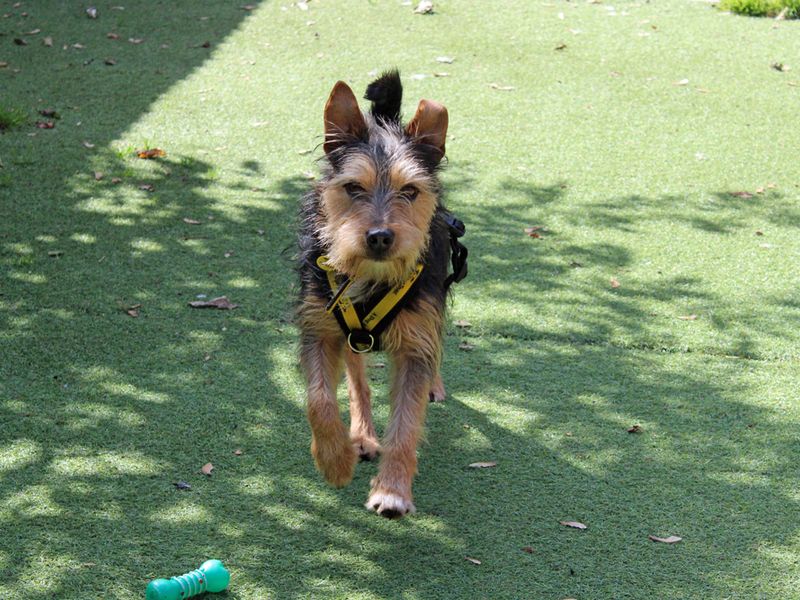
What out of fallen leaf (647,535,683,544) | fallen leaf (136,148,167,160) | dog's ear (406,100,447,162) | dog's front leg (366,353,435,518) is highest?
dog's ear (406,100,447,162)

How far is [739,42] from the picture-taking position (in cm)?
1102

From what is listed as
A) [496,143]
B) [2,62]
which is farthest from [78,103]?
[496,143]

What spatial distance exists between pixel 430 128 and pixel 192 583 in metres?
1.93

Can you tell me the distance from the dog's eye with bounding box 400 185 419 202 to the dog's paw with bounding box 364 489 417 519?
1.13 metres

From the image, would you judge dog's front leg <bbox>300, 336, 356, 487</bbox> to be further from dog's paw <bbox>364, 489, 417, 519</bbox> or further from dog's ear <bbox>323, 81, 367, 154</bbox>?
dog's ear <bbox>323, 81, 367, 154</bbox>

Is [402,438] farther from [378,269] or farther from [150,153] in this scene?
[150,153]

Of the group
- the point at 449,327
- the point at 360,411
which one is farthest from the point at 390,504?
the point at 449,327

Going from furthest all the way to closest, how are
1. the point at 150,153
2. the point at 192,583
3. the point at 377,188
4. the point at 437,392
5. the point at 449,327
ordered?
the point at 150,153 < the point at 449,327 < the point at 437,392 < the point at 377,188 < the point at 192,583

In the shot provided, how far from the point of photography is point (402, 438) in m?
3.99

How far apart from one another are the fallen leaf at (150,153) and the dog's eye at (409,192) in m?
4.39

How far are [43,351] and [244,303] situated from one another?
1157 mm

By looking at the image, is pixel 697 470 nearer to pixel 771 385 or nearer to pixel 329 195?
pixel 771 385

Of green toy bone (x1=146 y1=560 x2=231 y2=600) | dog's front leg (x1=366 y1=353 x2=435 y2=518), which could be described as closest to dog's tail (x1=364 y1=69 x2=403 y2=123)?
dog's front leg (x1=366 y1=353 x2=435 y2=518)

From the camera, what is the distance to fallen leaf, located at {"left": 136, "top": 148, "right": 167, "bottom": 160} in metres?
7.78
